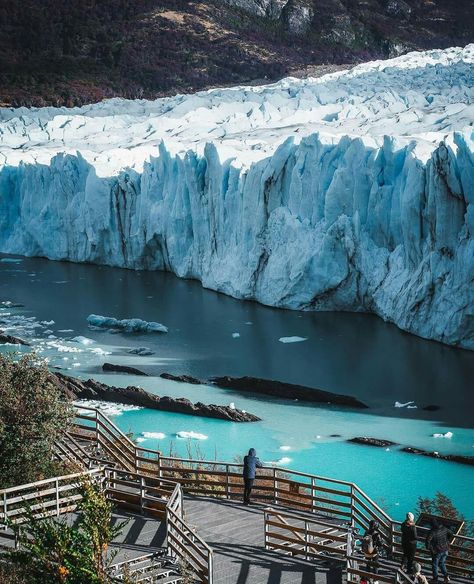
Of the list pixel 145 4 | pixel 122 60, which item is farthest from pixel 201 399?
pixel 145 4

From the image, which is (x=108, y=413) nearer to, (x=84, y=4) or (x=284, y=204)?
(x=284, y=204)

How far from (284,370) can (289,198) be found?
305 inches

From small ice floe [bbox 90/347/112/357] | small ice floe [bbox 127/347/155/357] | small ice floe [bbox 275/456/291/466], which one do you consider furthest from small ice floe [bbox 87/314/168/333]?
small ice floe [bbox 275/456/291/466]

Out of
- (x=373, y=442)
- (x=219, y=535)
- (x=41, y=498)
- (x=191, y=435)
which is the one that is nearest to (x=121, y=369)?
(x=191, y=435)

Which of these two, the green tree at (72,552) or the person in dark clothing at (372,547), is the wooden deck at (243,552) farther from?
the green tree at (72,552)

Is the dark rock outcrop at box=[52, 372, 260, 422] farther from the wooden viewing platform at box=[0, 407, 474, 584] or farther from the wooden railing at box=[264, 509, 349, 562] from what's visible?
the wooden railing at box=[264, 509, 349, 562]

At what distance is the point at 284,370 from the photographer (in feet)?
72.3

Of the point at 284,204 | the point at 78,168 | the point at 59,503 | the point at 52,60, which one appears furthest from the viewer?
the point at 52,60

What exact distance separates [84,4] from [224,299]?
6260 cm

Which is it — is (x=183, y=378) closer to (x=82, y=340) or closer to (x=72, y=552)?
(x=82, y=340)

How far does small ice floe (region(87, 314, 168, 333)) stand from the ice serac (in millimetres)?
3831

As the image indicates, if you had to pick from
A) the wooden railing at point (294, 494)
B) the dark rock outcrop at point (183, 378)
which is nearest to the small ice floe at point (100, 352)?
the dark rock outcrop at point (183, 378)

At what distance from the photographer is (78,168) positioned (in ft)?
123

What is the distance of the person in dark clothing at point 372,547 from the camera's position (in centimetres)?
881
